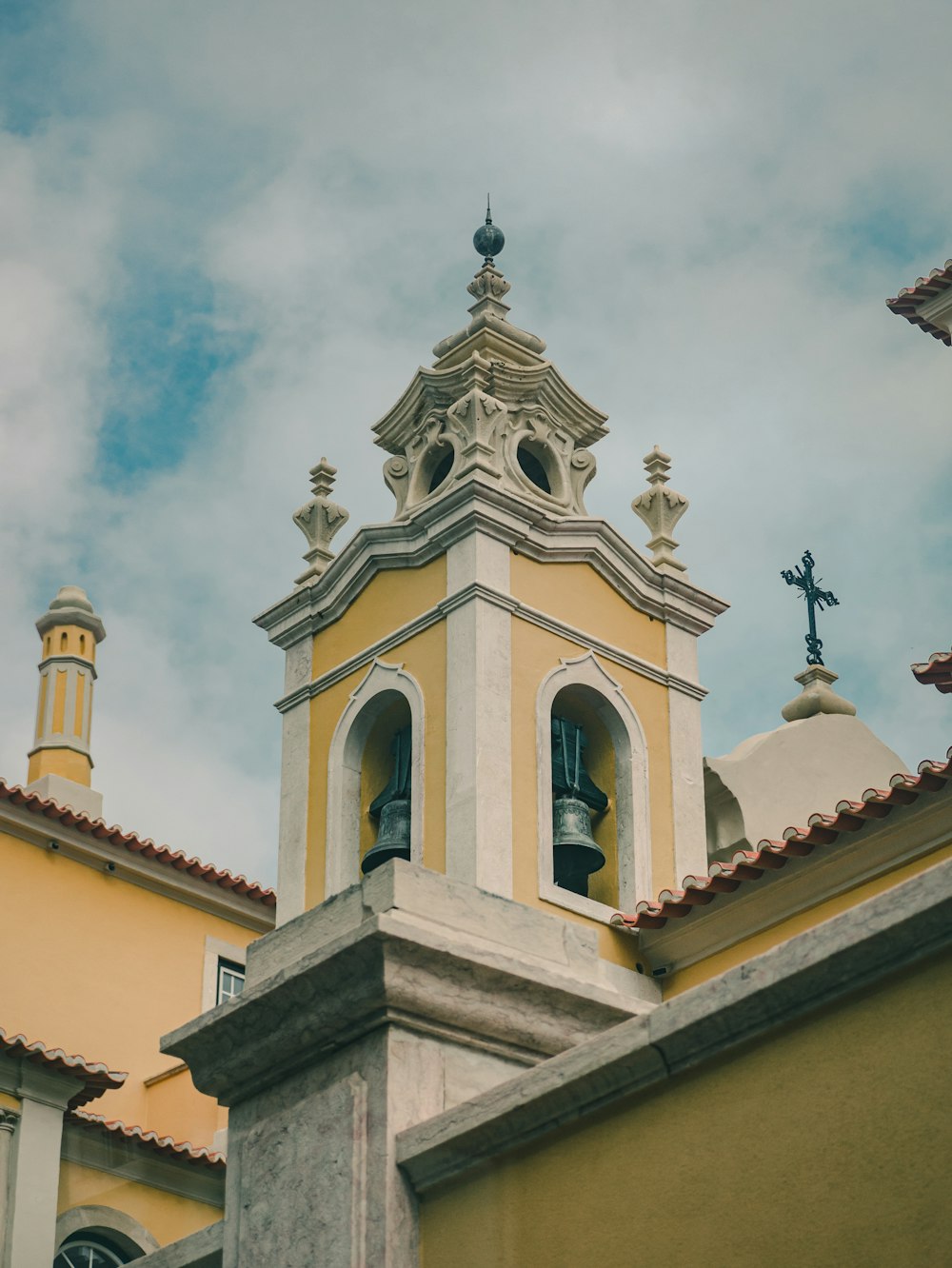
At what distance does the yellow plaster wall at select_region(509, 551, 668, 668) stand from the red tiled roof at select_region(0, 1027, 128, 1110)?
15.9 feet

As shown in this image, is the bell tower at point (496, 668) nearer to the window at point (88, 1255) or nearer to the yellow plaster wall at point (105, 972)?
the yellow plaster wall at point (105, 972)

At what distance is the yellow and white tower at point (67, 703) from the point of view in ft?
59.4

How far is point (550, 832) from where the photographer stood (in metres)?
14.9

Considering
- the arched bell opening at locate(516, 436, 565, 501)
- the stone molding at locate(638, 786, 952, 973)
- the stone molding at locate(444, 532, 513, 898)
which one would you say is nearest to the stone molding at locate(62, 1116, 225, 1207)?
the stone molding at locate(444, 532, 513, 898)

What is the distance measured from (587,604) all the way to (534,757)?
5.73 feet

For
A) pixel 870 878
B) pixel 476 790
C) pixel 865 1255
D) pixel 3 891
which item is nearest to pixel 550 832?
pixel 476 790

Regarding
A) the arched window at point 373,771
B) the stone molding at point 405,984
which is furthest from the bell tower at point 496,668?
the stone molding at point 405,984

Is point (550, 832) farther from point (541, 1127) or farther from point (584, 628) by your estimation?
point (541, 1127)

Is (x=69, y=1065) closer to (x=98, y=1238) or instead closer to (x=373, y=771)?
(x=98, y=1238)

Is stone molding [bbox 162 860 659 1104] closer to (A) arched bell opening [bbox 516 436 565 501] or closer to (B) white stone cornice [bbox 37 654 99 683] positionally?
(A) arched bell opening [bbox 516 436 565 501]

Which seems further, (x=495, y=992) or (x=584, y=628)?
(x=584, y=628)

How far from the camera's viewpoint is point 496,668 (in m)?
15.2

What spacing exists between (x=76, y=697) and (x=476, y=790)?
5.76m

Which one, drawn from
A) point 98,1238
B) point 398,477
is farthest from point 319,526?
point 98,1238
